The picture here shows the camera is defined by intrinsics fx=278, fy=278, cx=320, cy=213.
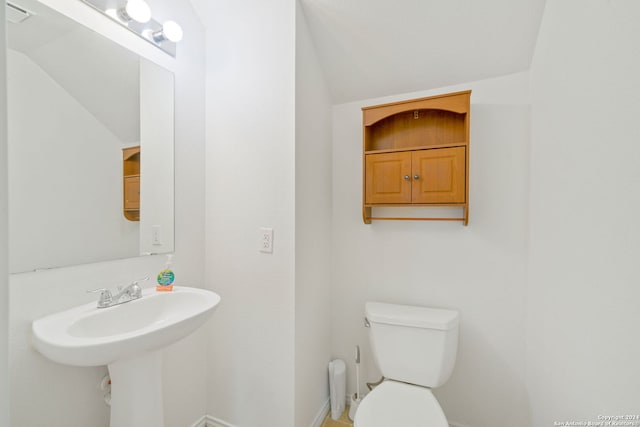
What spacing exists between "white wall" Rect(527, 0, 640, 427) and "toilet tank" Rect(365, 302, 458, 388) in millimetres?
355

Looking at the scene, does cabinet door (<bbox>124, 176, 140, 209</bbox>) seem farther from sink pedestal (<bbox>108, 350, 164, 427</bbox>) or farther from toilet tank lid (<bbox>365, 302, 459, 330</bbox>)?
toilet tank lid (<bbox>365, 302, 459, 330</bbox>)

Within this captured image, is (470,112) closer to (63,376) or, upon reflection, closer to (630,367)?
(630,367)

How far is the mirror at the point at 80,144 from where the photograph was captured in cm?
92

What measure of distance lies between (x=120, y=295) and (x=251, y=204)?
2.20 feet

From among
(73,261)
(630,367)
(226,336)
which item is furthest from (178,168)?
(630,367)

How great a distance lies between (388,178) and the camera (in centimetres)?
155

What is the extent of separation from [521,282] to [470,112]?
0.92 meters

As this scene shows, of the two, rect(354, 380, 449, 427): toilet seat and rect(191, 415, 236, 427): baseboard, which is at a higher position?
rect(354, 380, 449, 427): toilet seat

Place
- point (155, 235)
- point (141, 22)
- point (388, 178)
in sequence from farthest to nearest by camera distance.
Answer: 1. point (388, 178)
2. point (155, 235)
3. point (141, 22)

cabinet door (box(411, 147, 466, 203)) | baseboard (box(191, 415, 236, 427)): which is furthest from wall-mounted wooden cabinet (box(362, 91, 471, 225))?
baseboard (box(191, 415, 236, 427))

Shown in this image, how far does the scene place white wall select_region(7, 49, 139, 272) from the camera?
906 millimetres

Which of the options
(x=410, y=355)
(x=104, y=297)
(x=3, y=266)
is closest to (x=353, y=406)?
(x=410, y=355)

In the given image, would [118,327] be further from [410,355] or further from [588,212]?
[588,212]

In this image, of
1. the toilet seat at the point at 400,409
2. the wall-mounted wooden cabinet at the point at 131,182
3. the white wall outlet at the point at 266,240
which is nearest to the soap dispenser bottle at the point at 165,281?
the wall-mounted wooden cabinet at the point at 131,182
